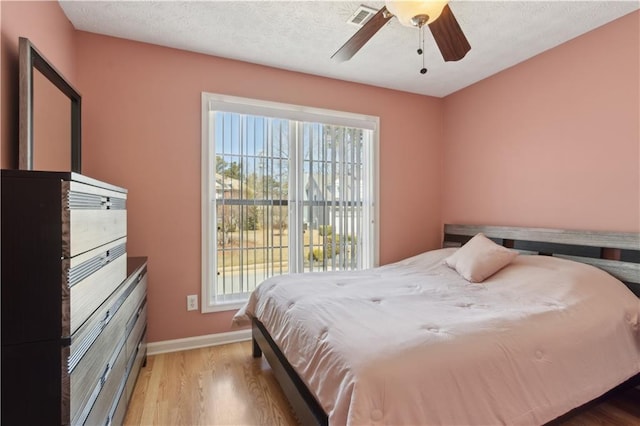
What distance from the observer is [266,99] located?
9.73 feet

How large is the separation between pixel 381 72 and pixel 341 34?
808 mm

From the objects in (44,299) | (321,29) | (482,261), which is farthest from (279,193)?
(44,299)

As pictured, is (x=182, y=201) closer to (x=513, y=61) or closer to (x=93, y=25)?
(x=93, y=25)

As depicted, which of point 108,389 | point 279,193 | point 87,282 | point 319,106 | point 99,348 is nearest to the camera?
point 87,282

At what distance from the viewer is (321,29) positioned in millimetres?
2324

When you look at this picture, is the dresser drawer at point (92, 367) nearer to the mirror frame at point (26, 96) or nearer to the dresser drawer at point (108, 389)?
the dresser drawer at point (108, 389)

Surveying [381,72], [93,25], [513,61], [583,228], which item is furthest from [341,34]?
[583,228]

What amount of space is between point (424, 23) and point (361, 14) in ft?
2.66

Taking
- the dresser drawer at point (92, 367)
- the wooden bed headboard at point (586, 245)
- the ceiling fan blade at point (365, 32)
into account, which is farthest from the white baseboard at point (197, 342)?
the wooden bed headboard at point (586, 245)

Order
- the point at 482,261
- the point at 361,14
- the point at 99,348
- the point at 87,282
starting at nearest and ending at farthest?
the point at 87,282 → the point at 99,348 → the point at 361,14 → the point at 482,261

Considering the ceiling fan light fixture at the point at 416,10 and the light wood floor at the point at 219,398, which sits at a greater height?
the ceiling fan light fixture at the point at 416,10

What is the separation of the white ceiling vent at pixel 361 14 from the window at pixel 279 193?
1.01m

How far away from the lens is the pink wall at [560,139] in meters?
2.17

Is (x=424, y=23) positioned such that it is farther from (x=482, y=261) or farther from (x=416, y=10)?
(x=482, y=261)
